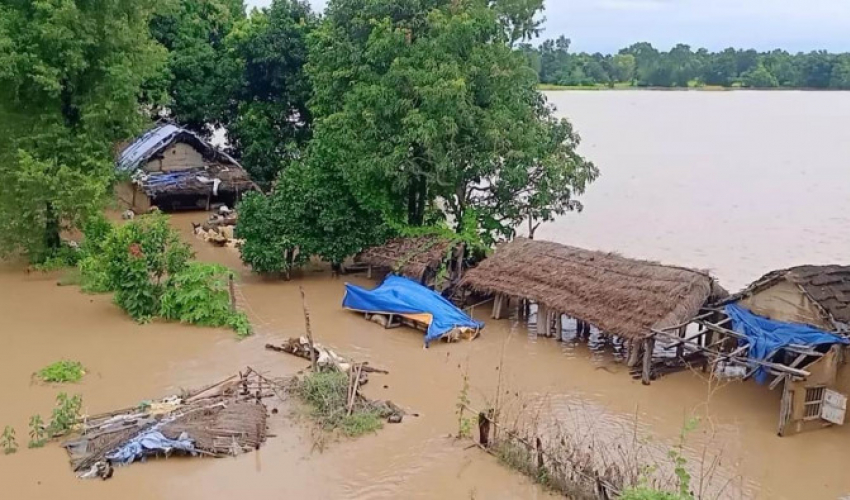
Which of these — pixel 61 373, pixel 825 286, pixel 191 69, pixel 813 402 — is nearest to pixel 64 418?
pixel 61 373

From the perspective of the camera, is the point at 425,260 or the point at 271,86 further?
the point at 271,86

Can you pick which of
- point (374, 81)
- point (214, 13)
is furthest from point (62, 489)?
point (214, 13)

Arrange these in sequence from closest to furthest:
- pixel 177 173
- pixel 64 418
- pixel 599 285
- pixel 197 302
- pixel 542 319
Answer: pixel 64 418 → pixel 599 285 → pixel 542 319 → pixel 197 302 → pixel 177 173

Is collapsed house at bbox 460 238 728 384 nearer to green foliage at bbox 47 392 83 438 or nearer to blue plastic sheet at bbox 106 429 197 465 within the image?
blue plastic sheet at bbox 106 429 197 465

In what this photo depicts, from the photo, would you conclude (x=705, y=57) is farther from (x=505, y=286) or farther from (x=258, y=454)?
(x=258, y=454)

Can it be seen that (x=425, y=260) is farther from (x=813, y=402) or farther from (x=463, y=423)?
(x=813, y=402)
